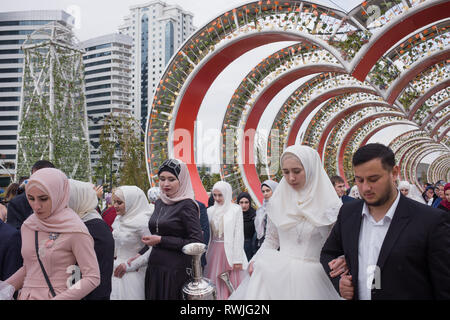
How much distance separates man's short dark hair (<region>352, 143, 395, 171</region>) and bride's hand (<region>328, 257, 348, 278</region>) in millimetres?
572

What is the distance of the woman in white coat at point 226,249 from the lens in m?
4.91

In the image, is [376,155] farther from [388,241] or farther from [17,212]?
[17,212]

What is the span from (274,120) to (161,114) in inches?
221

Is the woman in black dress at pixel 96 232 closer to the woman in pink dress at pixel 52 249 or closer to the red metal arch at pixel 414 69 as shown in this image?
the woman in pink dress at pixel 52 249

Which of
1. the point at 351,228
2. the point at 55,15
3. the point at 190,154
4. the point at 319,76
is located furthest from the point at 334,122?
the point at 55,15

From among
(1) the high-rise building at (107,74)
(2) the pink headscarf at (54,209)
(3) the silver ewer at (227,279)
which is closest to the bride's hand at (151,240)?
(2) the pink headscarf at (54,209)

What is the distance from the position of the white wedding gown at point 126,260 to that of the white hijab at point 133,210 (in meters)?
0.05

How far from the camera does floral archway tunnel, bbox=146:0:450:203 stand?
6.71 m

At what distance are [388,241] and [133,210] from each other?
2.76 meters

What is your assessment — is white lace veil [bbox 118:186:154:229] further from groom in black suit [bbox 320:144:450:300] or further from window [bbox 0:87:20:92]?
window [bbox 0:87:20:92]

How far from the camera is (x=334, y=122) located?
16.9 m

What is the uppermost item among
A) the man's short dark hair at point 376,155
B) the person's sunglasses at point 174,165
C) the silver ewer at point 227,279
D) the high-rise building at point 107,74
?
the high-rise building at point 107,74

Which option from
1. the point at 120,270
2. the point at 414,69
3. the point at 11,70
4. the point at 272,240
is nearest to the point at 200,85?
the point at 414,69
